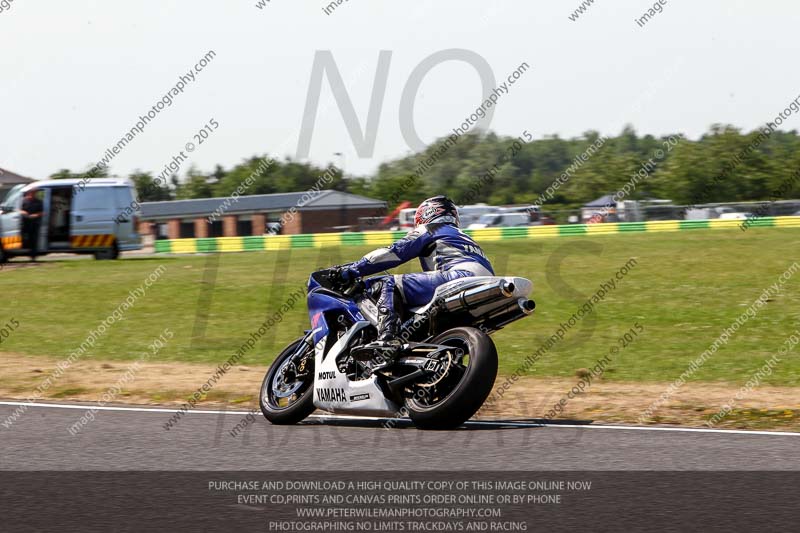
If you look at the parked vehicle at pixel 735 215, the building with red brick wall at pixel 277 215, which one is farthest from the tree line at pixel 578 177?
the parked vehicle at pixel 735 215

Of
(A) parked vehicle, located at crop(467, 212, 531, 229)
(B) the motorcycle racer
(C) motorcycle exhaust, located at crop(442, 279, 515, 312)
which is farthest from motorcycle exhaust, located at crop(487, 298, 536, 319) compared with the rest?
(A) parked vehicle, located at crop(467, 212, 531, 229)

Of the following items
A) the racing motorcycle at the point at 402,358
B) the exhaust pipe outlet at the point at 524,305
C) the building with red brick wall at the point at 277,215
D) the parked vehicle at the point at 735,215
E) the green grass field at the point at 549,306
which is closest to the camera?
the racing motorcycle at the point at 402,358

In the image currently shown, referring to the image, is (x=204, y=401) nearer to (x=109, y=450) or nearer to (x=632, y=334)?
(x=109, y=450)

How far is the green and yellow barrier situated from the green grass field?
37.8 ft

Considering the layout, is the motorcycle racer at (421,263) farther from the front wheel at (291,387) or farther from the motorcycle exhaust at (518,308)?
the front wheel at (291,387)

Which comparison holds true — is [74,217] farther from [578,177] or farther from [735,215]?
[578,177]

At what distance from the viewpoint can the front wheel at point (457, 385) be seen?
7797mm

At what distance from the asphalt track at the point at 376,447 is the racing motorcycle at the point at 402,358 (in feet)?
0.67

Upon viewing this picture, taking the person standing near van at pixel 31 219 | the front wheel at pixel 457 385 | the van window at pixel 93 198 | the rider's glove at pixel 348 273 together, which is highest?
the rider's glove at pixel 348 273

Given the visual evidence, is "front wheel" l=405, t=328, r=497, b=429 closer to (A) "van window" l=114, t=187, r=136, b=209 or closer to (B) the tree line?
(A) "van window" l=114, t=187, r=136, b=209

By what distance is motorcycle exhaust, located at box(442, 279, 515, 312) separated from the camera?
8195mm
